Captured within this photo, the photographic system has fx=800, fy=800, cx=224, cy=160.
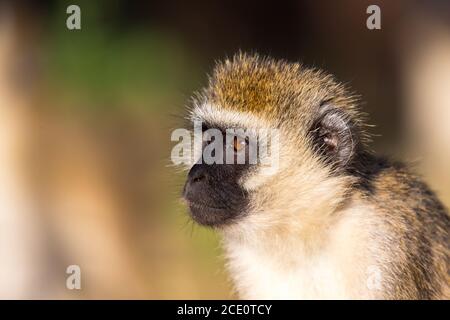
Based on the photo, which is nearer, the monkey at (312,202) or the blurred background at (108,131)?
the monkey at (312,202)

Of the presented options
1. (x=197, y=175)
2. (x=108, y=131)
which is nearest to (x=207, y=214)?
(x=197, y=175)

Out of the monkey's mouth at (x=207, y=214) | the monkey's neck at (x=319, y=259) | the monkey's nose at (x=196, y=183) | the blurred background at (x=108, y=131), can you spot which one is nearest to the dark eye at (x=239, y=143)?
the monkey's nose at (x=196, y=183)

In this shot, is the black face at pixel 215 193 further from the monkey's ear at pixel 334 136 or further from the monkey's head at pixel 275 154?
the monkey's ear at pixel 334 136

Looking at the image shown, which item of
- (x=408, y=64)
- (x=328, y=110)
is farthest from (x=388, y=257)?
(x=408, y=64)

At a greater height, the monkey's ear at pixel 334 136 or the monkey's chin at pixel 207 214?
the monkey's ear at pixel 334 136

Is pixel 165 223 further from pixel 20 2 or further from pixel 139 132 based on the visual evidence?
pixel 20 2

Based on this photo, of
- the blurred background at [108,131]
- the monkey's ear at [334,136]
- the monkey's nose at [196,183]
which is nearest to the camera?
the monkey's nose at [196,183]

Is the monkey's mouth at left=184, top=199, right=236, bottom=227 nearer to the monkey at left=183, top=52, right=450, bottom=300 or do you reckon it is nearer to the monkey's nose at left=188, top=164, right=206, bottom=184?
the monkey at left=183, top=52, right=450, bottom=300
